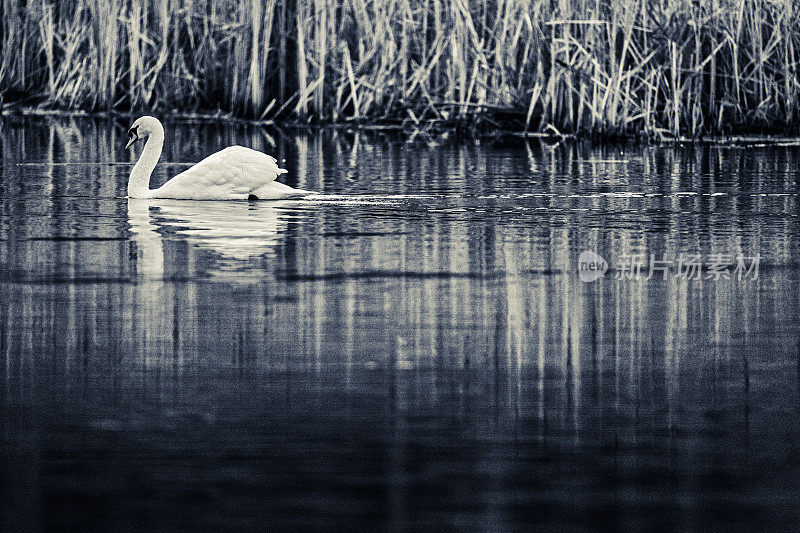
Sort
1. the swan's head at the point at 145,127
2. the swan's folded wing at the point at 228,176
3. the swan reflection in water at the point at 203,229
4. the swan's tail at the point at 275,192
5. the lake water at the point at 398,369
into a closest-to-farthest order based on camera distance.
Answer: the lake water at the point at 398,369 → the swan reflection in water at the point at 203,229 → the swan's folded wing at the point at 228,176 → the swan's tail at the point at 275,192 → the swan's head at the point at 145,127

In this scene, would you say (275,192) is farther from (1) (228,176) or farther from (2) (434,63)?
(2) (434,63)

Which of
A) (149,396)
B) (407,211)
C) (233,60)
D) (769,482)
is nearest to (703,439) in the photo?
(769,482)

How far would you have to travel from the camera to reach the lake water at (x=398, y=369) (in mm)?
4164

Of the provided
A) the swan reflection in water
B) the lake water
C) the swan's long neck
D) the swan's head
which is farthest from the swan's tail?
the swan's head

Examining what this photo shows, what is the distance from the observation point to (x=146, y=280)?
24.8 ft

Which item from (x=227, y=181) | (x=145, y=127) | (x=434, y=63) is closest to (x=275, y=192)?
(x=227, y=181)

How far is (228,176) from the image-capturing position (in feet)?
38.9

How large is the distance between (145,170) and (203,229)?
2.44 metres

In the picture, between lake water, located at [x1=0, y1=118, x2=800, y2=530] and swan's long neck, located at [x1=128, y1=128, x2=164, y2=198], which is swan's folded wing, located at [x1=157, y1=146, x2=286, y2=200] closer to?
swan's long neck, located at [x1=128, y1=128, x2=164, y2=198]

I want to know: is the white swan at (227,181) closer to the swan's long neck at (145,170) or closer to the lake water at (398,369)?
the swan's long neck at (145,170)

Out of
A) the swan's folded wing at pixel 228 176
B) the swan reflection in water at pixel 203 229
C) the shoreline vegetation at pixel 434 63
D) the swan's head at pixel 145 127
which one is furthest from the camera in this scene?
the shoreline vegetation at pixel 434 63

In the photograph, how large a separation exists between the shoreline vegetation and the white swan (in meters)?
5.88

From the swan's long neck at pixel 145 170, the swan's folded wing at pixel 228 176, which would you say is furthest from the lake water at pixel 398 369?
the swan's long neck at pixel 145 170

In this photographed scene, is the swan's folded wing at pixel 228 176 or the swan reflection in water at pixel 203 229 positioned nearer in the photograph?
the swan reflection in water at pixel 203 229
